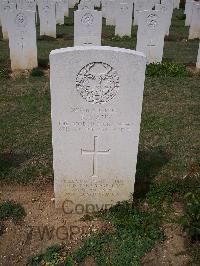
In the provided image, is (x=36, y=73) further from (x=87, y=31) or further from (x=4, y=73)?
(x=87, y=31)

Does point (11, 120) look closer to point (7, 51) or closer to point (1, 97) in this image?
point (1, 97)

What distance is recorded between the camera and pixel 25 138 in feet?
22.9

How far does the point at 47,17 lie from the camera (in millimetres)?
15789

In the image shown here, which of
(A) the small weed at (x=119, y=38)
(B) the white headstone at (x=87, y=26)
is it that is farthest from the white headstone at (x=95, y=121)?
(A) the small weed at (x=119, y=38)

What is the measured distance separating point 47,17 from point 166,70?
7147 mm

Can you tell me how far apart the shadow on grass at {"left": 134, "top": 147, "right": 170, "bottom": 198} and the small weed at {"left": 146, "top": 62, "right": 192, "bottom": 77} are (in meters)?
4.66

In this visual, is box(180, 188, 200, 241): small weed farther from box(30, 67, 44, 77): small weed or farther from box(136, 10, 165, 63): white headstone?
box(136, 10, 165, 63): white headstone

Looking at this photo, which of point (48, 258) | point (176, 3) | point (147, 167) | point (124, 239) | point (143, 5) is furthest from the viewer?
point (176, 3)

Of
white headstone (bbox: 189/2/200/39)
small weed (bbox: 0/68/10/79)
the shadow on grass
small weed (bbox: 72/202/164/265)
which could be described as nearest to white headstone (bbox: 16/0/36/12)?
small weed (bbox: 0/68/10/79)

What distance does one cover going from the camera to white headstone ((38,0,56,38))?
50.3 ft

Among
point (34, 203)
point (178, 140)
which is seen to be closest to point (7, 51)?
point (178, 140)

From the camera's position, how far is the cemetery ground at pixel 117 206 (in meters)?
4.26

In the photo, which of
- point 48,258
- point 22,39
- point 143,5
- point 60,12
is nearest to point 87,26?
point 22,39

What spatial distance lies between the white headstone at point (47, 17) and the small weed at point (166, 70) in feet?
21.0
